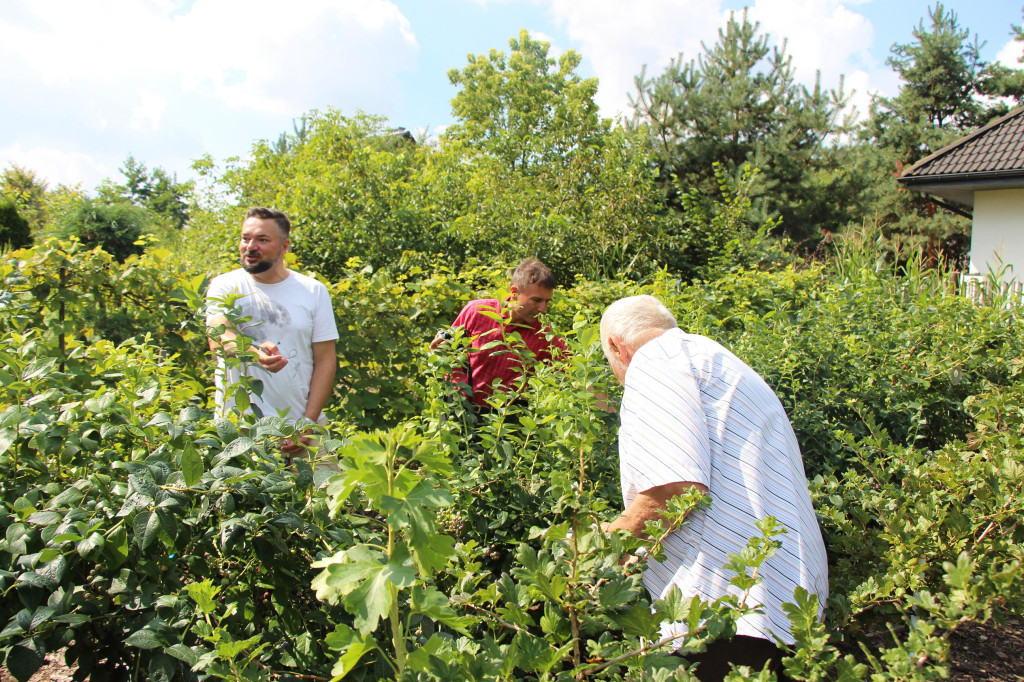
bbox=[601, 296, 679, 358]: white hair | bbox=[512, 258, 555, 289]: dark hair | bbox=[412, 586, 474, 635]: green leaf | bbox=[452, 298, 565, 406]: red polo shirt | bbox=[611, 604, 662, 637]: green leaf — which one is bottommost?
bbox=[611, 604, 662, 637]: green leaf

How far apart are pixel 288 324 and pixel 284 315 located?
43mm

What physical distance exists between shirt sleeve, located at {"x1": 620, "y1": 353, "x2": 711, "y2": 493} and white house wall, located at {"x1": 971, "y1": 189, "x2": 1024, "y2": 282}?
501 inches

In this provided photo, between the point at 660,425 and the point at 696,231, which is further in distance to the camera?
the point at 696,231

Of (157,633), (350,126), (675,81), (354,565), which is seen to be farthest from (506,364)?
(675,81)

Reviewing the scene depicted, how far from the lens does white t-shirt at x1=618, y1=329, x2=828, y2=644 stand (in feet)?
5.56

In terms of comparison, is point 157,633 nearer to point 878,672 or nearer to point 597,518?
point 597,518

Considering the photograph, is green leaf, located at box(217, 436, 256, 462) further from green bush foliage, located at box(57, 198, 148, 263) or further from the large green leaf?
green bush foliage, located at box(57, 198, 148, 263)

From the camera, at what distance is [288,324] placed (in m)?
3.00

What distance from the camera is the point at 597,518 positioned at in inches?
60.7

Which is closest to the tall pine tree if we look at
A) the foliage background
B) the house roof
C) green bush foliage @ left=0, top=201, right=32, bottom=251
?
the house roof

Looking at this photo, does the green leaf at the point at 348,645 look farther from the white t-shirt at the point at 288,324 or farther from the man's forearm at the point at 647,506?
the white t-shirt at the point at 288,324

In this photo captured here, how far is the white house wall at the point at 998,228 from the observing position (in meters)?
12.1

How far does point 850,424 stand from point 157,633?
114 inches

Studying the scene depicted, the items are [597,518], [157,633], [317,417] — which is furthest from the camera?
[317,417]
